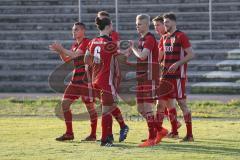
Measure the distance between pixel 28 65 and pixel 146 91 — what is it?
13904 mm

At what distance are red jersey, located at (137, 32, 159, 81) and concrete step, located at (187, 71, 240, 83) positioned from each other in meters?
10.6

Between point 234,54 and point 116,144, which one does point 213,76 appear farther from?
point 116,144

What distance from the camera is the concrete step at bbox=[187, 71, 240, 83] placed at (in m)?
25.0

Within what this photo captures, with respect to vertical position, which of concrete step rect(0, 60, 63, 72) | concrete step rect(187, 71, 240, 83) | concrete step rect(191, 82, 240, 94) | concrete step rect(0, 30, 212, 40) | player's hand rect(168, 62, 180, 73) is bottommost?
concrete step rect(191, 82, 240, 94)

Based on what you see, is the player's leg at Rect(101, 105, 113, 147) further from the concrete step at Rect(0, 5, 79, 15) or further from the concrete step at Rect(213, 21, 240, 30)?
the concrete step at Rect(0, 5, 79, 15)

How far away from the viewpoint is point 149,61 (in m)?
14.4

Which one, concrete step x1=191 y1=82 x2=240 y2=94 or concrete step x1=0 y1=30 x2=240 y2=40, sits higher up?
concrete step x1=0 y1=30 x2=240 y2=40

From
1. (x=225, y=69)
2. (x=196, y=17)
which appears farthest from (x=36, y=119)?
(x=196, y=17)

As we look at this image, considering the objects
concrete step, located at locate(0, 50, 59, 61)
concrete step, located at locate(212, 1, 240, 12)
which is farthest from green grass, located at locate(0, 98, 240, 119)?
concrete step, located at locate(212, 1, 240, 12)

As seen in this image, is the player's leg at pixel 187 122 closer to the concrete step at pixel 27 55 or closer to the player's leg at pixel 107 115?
the player's leg at pixel 107 115

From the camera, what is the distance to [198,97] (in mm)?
23969

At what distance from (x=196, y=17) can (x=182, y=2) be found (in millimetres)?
987

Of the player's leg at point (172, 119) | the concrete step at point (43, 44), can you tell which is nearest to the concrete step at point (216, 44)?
the concrete step at point (43, 44)

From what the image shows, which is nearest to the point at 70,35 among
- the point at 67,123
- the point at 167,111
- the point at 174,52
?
the point at 167,111
